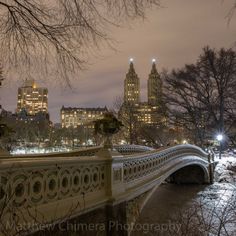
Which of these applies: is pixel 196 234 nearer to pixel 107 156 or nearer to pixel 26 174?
pixel 26 174

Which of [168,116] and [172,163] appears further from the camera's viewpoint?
[168,116]

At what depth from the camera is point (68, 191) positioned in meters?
6.64

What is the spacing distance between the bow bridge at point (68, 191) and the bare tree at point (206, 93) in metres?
22.4

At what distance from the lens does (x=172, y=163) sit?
20.5 m

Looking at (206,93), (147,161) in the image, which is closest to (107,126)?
(147,161)

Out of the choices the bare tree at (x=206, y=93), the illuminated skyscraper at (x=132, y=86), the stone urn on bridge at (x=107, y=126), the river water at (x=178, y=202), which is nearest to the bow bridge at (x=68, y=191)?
the stone urn on bridge at (x=107, y=126)

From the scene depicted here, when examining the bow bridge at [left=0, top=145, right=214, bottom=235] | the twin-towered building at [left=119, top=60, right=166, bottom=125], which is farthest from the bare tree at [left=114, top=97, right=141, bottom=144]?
the bow bridge at [left=0, top=145, right=214, bottom=235]

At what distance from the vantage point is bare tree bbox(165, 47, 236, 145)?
32.3m

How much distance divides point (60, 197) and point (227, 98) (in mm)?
28827

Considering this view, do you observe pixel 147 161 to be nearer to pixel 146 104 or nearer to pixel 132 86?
pixel 146 104

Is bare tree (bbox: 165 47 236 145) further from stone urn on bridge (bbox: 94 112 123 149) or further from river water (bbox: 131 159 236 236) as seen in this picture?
stone urn on bridge (bbox: 94 112 123 149)

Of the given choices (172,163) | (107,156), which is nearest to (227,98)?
(172,163)

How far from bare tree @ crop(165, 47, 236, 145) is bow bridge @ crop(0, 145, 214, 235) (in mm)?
22368

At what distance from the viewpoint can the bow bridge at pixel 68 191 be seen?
17.0ft
